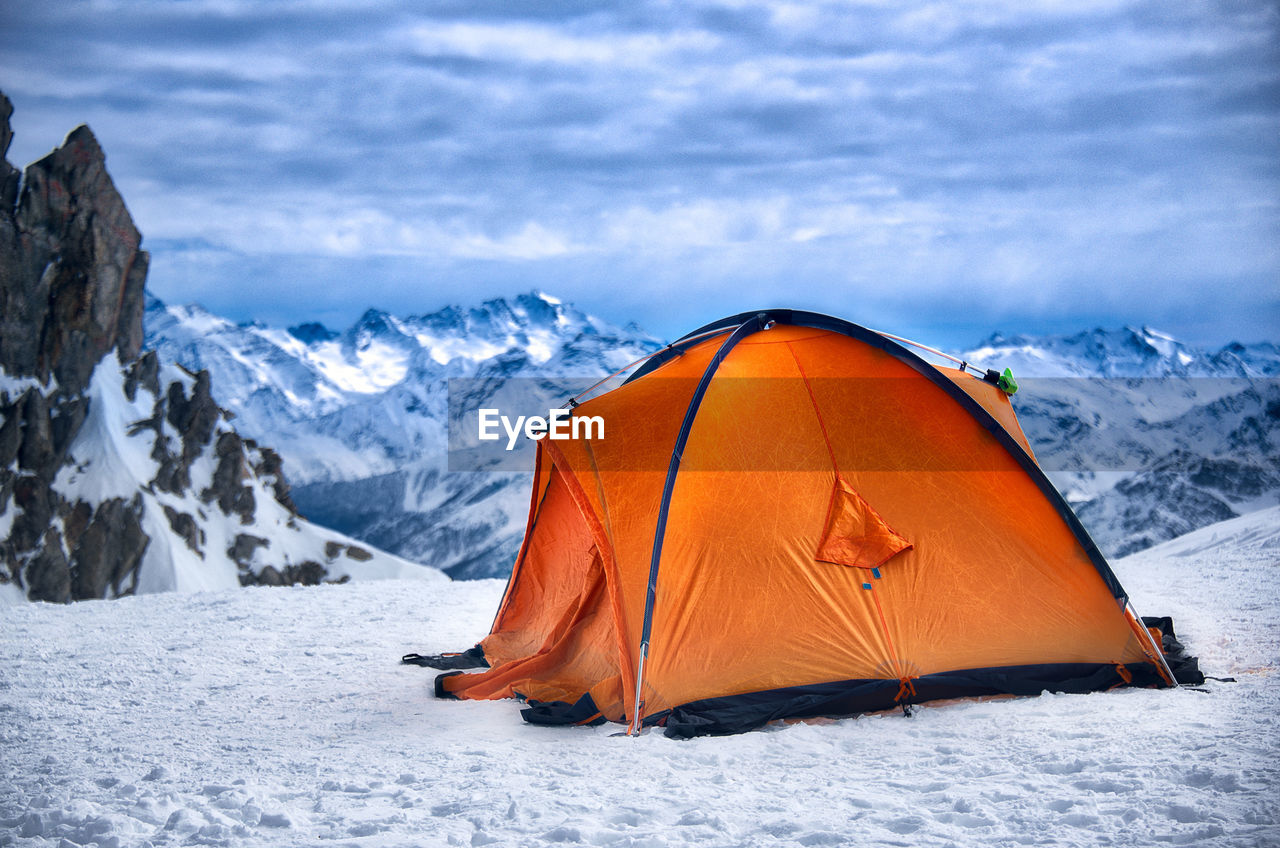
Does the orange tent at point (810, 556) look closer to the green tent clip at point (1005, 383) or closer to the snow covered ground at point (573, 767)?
the snow covered ground at point (573, 767)

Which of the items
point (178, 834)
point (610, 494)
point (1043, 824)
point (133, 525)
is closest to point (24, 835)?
point (178, 834)

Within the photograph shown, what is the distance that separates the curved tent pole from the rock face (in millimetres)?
98007

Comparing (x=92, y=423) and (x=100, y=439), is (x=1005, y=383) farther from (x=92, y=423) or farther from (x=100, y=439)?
(x=92, y=423)

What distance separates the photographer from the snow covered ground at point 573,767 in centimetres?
533

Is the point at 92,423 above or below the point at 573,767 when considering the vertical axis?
above

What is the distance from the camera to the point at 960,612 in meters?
7.94

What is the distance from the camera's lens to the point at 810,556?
7.99m

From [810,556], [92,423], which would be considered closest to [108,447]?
[92,423]

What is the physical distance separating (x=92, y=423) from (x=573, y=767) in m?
113

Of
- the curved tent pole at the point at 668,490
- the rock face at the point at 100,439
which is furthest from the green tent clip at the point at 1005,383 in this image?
the rock face at the point at 100,439

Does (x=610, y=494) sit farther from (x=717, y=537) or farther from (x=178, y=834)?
(x=178, y=834)

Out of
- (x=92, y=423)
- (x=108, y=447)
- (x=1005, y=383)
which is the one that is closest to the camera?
(x=1005, y=383)

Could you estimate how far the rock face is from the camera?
303 feet

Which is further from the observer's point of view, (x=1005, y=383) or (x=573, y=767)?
(x=1005, y=383)
